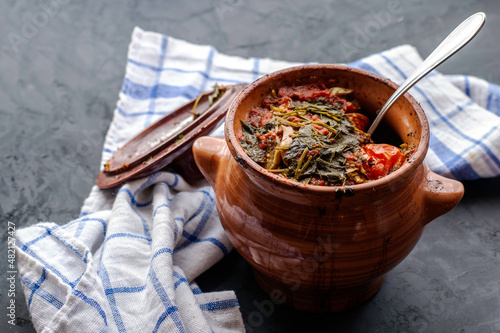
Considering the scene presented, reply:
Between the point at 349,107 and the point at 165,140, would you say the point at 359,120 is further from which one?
the point at 165,140

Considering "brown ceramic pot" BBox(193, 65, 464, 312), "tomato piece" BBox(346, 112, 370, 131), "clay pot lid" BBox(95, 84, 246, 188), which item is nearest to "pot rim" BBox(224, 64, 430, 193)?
"brown ceramic pot" BBox(193, 65, 464, 312)

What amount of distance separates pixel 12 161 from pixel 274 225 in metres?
1.39

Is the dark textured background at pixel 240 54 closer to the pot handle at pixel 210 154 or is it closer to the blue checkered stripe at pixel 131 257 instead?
the blue checkered stripe at pixel 131 257

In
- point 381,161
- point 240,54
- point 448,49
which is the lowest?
point 240,54

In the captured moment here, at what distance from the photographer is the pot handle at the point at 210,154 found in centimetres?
163

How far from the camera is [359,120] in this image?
1.60m

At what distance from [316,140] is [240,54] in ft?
4.58

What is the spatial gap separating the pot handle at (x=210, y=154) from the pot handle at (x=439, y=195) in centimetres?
61

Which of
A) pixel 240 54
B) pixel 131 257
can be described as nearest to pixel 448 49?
pixel 131 257

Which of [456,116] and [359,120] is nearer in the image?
[359,120]

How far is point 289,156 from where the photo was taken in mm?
1422

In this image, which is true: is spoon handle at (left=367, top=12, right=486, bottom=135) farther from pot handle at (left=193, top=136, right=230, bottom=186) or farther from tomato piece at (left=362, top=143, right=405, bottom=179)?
pot handle at (left=193, top=136, right=230, bottom=186)

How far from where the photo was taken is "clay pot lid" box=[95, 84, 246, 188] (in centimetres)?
188

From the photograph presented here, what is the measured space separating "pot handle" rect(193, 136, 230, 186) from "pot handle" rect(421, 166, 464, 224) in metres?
0.61
